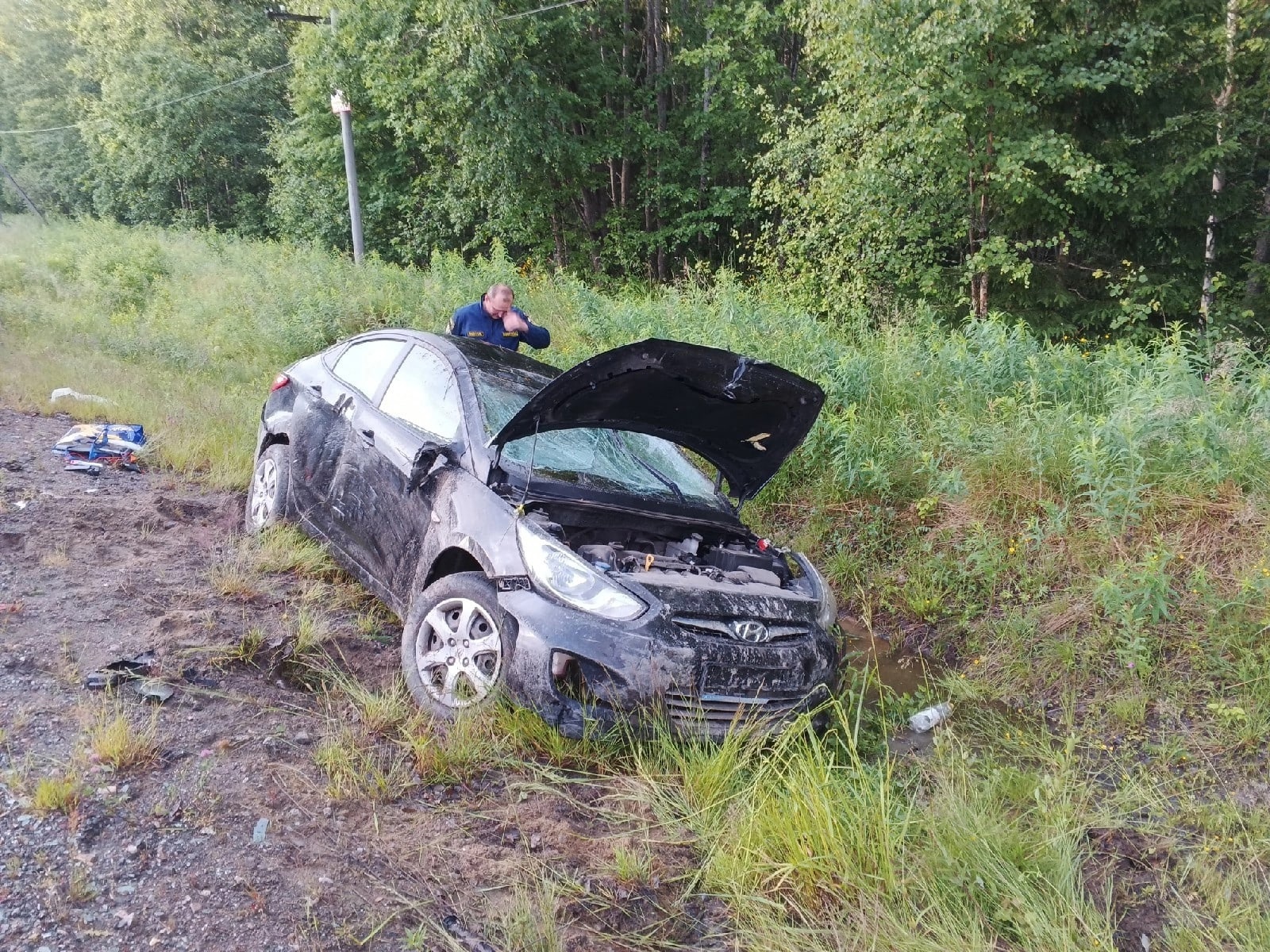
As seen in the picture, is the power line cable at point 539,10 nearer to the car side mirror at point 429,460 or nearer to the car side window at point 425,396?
the car side window at point 425,396

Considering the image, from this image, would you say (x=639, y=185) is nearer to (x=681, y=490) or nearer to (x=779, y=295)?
(x=779, y=295)

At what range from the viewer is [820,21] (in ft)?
34.3

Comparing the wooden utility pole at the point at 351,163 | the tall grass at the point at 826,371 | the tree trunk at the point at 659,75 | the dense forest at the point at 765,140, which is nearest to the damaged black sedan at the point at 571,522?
the tall grass at the point at 826,371

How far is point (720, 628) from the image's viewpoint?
341 cm

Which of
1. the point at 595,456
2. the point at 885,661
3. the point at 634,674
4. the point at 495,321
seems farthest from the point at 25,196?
the point at 634,674

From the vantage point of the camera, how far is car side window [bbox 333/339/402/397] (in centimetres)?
502

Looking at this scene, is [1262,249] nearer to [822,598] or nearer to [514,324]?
[514,324]

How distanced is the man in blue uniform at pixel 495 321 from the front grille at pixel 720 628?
3.89 metres

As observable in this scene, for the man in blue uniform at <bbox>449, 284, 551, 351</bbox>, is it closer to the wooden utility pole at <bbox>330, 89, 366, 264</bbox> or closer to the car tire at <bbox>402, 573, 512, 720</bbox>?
the car tire at <bbox>402, 573, 512, 720</bbox>

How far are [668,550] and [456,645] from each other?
47.7 inches

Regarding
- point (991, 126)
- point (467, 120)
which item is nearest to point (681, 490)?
point (991, 126)

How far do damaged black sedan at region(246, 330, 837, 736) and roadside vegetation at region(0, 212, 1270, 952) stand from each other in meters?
0.25

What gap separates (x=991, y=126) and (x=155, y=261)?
16.5m

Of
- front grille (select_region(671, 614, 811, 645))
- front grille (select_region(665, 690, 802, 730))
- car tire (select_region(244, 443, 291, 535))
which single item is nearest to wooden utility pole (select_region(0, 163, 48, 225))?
car tire (select_region(244, 443, 291, 535))
